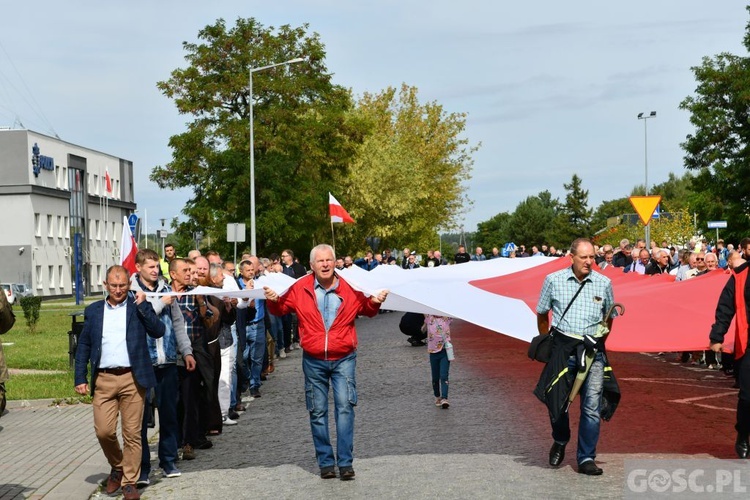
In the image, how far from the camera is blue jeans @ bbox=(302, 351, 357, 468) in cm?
912

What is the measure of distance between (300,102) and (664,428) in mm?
40601

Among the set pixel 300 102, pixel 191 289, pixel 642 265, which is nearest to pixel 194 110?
pixel 300 102

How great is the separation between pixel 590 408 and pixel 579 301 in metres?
0.83

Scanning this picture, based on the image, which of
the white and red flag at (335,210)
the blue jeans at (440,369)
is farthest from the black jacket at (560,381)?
the white and red flag at (335,210)

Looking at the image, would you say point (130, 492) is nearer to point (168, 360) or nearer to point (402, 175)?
point (168, 360)

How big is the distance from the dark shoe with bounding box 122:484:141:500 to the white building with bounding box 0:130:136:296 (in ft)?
240

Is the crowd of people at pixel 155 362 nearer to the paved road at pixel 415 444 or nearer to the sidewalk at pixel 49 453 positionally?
the paved road at pixel 415 444

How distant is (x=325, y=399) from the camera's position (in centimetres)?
929

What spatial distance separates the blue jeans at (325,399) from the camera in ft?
29.9

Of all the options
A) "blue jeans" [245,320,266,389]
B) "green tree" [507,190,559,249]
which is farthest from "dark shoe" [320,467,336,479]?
"green tree" [507,190,559,249]

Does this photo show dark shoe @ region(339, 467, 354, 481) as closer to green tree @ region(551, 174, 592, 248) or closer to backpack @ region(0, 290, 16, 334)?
backpack @ region(0, 290, 16, 334)

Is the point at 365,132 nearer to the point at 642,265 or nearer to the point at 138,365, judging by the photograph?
the point at 642,265

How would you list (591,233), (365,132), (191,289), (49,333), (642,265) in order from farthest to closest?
(591,233), (365,132), (49,333), (642,265), (191,289)

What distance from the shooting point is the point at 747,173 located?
54.1 metres
